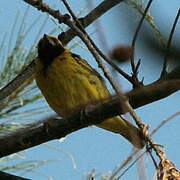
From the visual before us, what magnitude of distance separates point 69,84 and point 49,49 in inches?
18.7

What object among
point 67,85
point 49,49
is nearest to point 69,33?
point 67,85

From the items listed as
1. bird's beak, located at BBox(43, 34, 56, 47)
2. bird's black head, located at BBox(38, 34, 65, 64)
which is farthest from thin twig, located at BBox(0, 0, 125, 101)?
bird's beak, located at BBox(43, 34, 56, 47)

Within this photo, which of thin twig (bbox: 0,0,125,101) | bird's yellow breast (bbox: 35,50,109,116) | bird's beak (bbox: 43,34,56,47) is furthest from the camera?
bird's beak (bbox: 43,34,56,47)

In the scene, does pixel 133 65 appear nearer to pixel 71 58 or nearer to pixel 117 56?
pixel 117 56

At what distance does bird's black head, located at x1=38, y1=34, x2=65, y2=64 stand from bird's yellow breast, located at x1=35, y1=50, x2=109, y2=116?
15 cm

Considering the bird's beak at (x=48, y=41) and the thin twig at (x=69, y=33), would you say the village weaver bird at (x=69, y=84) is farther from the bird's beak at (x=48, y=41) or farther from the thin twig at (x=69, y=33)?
the thin twig at (x=69, y=33)

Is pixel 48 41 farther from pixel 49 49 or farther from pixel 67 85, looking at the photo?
pixel 67 85

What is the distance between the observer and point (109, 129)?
2.98 m

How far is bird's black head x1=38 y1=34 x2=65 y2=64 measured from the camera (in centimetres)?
303

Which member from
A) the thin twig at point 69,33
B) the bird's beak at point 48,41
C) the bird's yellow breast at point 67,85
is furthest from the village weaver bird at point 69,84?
the thin twig at point 69,33

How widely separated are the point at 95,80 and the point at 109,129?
0.34 meters

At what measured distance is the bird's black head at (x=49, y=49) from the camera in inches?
119

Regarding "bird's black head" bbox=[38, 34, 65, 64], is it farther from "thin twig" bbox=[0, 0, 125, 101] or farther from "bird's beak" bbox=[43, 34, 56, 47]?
"thin twig" bbox=[0, 0, 125, 101]

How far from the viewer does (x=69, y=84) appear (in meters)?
2.77
